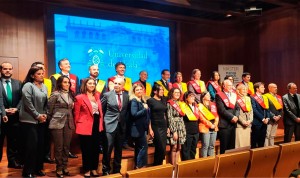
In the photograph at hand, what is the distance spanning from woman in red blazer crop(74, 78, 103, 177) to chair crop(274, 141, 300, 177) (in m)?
1.78

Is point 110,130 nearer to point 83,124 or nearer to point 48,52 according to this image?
point 83,124

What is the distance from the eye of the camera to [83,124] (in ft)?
11.2

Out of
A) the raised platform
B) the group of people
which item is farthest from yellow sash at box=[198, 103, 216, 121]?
the raised platform

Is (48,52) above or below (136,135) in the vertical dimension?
above

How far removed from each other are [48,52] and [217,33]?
4190 millimetres

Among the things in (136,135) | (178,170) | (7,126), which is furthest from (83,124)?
(178,170)

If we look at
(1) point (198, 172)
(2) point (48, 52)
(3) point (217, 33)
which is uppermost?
(3) point (217, 33)

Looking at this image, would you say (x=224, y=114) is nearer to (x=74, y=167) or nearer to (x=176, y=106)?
(x=176, y=106)

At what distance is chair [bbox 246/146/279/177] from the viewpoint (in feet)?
9.25

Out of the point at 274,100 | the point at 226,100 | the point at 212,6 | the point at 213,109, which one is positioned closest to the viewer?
the point at 213,109

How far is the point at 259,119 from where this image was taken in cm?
498

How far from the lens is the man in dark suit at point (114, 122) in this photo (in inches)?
140

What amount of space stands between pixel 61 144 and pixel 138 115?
0.87 m

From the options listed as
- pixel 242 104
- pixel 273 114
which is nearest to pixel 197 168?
pixel 242 104
